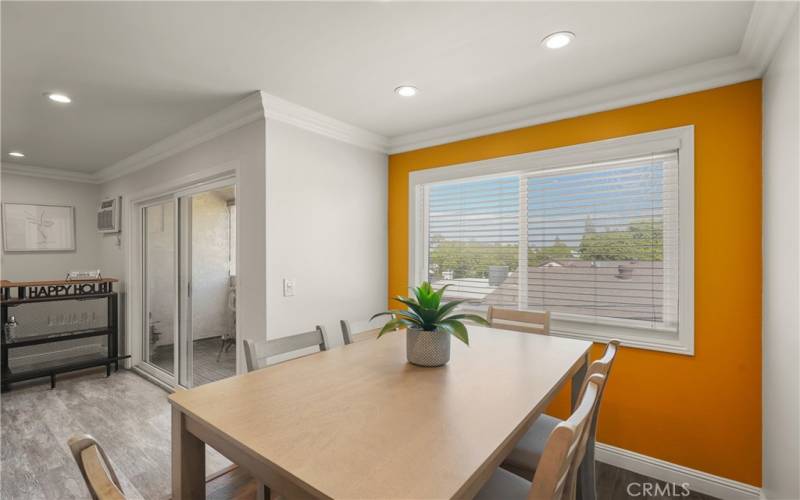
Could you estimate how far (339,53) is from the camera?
6.53 ft

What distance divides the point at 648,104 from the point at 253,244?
274 cm

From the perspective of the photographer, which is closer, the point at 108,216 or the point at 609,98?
the point at 609,98

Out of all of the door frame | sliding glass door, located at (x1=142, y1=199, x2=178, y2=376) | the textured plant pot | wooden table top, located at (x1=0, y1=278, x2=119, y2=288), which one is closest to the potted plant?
the textured plant pot

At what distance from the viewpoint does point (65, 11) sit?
1.61 metres

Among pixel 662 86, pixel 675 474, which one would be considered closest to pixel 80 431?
pixel 675 474

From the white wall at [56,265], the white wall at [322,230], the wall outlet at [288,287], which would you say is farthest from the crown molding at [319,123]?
the white wall at [56,265]

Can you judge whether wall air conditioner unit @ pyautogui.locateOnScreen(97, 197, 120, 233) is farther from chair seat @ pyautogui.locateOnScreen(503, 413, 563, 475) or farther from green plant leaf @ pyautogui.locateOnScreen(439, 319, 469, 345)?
chair seat @ pyautogui.locateOnScreen(503, 413, 563, 475)

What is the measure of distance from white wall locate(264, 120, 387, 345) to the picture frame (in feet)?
12.3

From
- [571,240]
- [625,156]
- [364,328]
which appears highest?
[625,156]

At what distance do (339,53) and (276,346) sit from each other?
5.04ft

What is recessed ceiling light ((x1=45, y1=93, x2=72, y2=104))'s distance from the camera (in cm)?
247

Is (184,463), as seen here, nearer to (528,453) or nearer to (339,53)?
(528,453)

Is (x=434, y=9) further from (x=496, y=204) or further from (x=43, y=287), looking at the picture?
(x=43, y=287)

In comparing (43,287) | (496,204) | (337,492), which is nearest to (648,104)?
(496,204)
